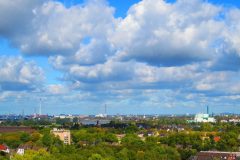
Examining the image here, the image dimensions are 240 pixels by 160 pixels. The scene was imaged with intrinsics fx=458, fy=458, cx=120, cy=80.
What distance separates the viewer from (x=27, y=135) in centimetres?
11900

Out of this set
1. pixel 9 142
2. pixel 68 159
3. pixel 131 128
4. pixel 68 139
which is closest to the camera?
pixel 68 159

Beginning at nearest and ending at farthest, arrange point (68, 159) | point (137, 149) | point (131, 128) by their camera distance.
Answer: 1. point (68, 159)
2. point (137, 149)
3. point (131, 128)

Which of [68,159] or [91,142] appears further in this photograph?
[91,142]

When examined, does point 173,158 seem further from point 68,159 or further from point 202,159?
point 68,159

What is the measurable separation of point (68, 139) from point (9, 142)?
1915 centimetres

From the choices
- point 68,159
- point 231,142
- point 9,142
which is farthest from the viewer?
point 9,142

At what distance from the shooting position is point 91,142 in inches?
4542

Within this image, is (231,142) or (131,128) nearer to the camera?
(231,142)

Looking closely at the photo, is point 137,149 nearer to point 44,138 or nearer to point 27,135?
point 44,138

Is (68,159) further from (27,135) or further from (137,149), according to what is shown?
(27,135)

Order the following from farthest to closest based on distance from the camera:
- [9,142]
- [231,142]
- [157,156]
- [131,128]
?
[131,128], [9,142], [231,142], [157,156]

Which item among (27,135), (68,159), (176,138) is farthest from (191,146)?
(68,159)

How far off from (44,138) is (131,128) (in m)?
56.6

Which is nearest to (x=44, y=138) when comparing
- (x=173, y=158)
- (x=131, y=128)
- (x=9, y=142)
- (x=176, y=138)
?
(x=9, y=142)
